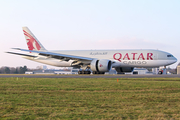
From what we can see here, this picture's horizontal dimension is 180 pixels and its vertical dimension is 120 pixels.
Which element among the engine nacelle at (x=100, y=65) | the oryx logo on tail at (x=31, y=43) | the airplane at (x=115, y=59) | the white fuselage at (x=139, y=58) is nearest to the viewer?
the engine nacelle at (x=100, y=65)

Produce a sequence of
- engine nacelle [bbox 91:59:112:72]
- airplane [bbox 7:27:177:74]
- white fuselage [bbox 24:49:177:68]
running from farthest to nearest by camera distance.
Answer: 1. white fuselage [bbox 24:49:177:68]
2. airplane [bbox 7:27:177:74]
3. engine nacelle [bbox 91:59:112:72]

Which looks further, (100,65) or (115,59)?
(115,59)

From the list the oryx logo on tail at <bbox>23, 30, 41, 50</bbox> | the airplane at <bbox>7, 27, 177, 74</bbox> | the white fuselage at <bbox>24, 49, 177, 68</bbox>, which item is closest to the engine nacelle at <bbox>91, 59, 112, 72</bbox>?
the airplane at <bbox>7, 27, 177, 74</bbox>

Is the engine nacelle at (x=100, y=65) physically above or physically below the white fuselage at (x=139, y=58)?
below

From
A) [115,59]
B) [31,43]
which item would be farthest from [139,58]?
[31,43]

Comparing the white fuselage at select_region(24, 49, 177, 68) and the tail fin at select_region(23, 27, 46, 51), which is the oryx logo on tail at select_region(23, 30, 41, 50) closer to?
the tail fin at select_region(23, 27, 46, 51)

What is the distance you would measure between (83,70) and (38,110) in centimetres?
2843

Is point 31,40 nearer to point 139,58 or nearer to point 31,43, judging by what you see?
point 31,43

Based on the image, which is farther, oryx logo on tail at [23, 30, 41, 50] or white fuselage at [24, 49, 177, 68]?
oryx logo on tail at [23, 30, 41, 50]

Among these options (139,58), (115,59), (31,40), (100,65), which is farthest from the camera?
(31,40)

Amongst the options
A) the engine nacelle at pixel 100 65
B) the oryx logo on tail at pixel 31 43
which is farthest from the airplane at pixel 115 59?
the oryx logo on tail at pixel 31 43

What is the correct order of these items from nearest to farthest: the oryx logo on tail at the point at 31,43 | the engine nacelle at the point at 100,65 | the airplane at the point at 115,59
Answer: the engine nacelle at the point at 100,65
the airplane at the point at 115,59
the oryx logo on tail at the point at 31,43

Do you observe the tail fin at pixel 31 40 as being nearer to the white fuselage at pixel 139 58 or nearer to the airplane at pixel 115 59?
the airplane at pixel 115 59

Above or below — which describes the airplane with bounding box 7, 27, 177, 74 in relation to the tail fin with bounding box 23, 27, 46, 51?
below
